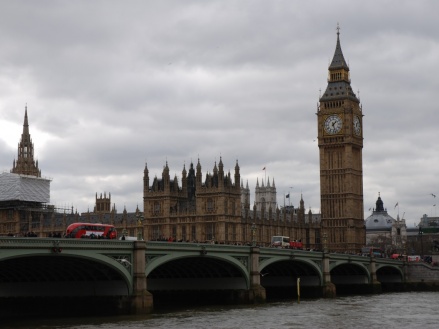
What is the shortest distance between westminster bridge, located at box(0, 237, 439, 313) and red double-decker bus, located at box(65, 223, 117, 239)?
4.45 metres

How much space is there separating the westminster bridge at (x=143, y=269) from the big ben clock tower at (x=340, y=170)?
59886mm

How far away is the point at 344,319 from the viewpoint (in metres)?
55.2

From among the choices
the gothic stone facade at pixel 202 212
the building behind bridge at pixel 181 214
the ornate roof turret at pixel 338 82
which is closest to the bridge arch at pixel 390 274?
the building behind bridge at pixel 181 214

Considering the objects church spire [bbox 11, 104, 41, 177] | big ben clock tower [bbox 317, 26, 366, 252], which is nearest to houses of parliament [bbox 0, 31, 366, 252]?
big ben clock tower [bbox 317, 26, 366, 252]

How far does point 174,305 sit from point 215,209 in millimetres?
55908

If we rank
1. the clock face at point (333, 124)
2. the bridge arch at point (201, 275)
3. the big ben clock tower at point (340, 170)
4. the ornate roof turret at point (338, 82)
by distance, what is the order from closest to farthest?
the bridge arch at point (201, 275), the big ben clock tower at point (340, 170), the clock face at point (333, 124), the ornate roof turret at point (338, 82)

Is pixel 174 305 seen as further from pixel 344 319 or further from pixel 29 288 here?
pixel 344 319

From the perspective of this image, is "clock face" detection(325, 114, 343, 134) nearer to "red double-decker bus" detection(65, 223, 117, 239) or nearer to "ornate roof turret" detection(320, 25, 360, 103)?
"ornate roof turret" detection(320, 25, 360, 103)

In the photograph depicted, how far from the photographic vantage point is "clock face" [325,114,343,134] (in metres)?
144

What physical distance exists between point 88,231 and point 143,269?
12032mm

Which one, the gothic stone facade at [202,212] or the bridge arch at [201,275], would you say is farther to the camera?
the gothic stone facade at [202,212]

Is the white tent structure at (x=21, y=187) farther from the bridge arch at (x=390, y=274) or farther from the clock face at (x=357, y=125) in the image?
the bridge arch at (x=390, y=274)

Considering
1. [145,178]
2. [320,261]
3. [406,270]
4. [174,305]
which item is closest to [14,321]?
[174,305]

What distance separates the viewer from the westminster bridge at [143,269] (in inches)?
1971
